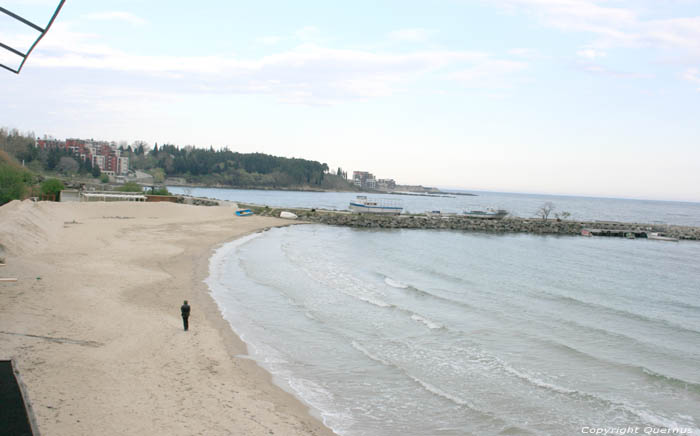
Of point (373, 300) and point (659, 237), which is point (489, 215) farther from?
point (373, 300)

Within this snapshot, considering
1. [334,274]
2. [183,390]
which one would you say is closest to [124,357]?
[183,390]

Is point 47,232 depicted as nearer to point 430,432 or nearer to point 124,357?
point 124,357

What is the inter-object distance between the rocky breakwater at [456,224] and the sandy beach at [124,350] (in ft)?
130

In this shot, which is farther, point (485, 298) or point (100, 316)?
point (485, 298)

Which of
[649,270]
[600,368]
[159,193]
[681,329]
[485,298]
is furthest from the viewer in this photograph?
[159,193]

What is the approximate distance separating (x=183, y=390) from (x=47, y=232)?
82.6ft

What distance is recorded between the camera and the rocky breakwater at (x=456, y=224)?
66562mm

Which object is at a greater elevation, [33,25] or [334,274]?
[33,25]

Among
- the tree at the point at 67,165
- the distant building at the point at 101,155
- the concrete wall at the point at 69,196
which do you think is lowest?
the concrete wall at the point at 69,196

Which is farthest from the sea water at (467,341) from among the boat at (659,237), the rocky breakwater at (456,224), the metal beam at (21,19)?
the boat at (659,237)

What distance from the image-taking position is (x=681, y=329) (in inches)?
783

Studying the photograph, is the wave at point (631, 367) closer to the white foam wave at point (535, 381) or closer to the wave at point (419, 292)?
the white foam wave at point (535, 381)

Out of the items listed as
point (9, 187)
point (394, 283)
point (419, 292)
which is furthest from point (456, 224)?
point (9, 187)

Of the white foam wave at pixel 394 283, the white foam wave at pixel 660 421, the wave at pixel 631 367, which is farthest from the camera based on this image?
the white foam wave at pixel 394 283
